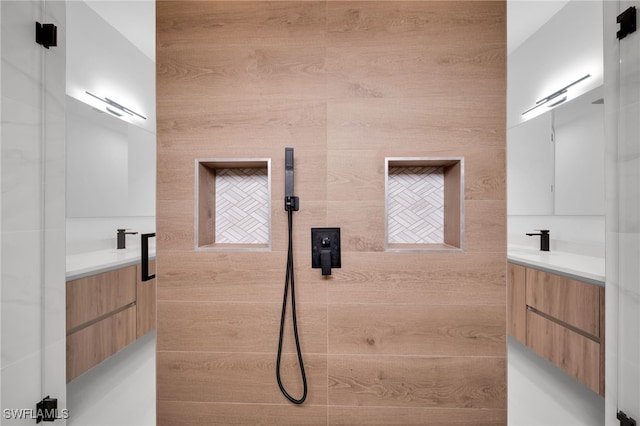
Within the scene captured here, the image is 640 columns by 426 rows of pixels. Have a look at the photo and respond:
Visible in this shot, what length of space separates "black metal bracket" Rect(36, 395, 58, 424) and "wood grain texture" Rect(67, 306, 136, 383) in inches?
9.6

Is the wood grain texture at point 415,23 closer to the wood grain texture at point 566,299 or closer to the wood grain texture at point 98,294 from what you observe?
the wood grain texture at point 566,299

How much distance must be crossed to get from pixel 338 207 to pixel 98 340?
5.48ft

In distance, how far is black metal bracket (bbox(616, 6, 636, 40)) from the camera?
1109 millimetres

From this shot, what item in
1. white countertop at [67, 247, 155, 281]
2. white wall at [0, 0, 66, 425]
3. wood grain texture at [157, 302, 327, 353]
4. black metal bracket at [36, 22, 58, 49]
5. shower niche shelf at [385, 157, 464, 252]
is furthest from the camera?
white countertop at [67, 247, 155, 281]

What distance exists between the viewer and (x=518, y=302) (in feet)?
6.84

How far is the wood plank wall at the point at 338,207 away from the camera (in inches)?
50.4

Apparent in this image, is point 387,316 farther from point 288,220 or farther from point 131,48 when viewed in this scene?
point 131,48

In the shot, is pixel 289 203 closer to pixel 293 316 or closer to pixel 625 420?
pixel 293 316

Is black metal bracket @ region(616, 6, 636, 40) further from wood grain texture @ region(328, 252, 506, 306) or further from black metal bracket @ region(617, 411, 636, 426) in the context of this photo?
black metal bracket @ region(617, 411, 636, 426)

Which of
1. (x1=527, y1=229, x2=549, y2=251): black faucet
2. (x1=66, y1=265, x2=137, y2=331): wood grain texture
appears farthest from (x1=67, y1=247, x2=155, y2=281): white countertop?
(x1=527, y1=229, x2=549, y2=251): black faucet

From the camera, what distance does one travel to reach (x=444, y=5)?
1.27 metres

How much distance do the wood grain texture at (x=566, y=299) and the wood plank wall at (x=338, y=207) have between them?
60 centimetres

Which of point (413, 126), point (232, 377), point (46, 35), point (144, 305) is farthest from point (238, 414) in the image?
point (46, 35)

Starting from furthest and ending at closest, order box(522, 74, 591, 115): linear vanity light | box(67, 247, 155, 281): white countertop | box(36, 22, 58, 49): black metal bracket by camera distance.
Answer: box(522, 74, 591, 115): linear vanity light → box(67, 247, 155, 281): white countertop → box(36, 22, 58, 49): black metal bracket
